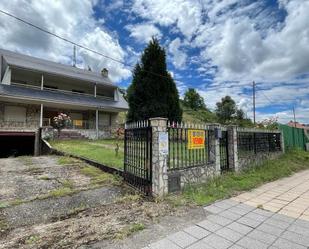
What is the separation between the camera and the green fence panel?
1286cm

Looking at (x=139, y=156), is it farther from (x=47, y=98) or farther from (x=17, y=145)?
(x=17, y=145)

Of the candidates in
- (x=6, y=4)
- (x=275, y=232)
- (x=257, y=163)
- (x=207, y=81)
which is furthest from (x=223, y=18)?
(x=207, y=81)

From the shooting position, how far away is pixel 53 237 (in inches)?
118

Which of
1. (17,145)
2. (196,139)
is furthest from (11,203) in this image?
(17,145)

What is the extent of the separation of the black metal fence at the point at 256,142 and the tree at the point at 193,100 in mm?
39488

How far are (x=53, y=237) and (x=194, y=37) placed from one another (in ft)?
40.6

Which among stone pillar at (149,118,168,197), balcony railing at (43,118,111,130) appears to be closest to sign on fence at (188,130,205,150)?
stone pillar at (149,118,168,197)

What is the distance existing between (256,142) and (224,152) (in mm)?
2801

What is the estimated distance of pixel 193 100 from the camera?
168 feet

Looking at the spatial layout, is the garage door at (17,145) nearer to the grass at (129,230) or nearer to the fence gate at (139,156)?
the fence gate at (139,156)

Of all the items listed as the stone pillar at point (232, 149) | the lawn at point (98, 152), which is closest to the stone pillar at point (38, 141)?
the lawn at point (98, 152)

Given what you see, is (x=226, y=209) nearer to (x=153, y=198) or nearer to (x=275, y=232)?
(x=275, y=232)

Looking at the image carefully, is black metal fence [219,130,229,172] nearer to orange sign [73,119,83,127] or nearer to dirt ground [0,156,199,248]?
dirt ground [0,156,199,248]

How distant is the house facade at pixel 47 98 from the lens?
651 inches
